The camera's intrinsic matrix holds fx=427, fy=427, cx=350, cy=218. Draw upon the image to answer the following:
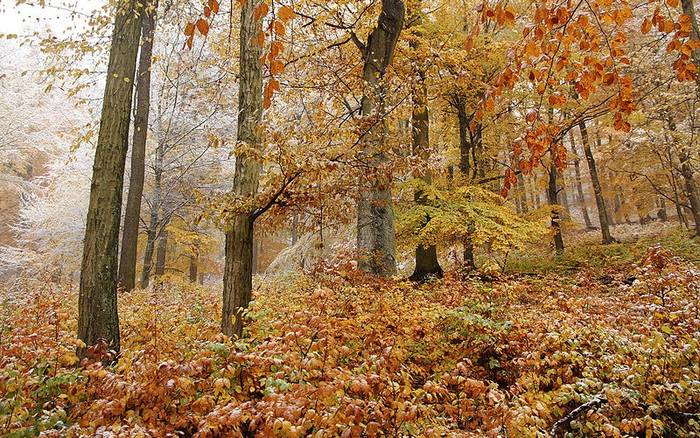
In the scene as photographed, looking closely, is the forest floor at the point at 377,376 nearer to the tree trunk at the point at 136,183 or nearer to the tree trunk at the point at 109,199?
the tree trunk at the point at 109,199

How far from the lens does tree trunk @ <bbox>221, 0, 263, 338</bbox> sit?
4.61 meters

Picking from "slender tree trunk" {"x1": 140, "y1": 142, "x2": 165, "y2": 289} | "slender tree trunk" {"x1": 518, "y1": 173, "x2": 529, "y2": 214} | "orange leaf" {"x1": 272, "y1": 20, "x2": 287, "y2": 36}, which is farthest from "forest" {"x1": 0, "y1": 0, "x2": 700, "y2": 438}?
"slender tree trunk" {"x1": 518, "y1": 173, "x2": 529, "y2": 214}

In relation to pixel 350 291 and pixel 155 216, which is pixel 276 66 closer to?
pixel 350 291

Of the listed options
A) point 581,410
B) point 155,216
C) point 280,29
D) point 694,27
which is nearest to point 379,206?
point 581,410

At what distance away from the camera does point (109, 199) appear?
4855 millimetres

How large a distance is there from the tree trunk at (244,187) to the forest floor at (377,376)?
60 centimetres

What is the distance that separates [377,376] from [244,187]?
8.99ft

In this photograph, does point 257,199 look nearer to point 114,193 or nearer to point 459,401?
point 114,193

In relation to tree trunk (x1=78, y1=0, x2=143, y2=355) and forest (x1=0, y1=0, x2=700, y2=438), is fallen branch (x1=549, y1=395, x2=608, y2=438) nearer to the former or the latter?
forest (x1=0, y1=0, x2=700, y2=438)

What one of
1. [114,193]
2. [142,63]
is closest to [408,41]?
[142,63]

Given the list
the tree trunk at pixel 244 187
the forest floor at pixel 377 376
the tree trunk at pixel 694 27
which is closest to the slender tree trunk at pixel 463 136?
the tree trunk at pixel 694 27

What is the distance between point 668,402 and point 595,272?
30.8 ft

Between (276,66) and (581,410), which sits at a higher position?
(276,66)

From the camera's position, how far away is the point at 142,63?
11273 mm
